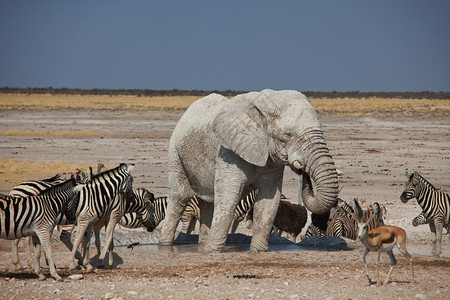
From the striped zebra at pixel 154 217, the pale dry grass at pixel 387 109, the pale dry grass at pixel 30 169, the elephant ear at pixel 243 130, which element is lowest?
the pale dry grass at pixel 30 169

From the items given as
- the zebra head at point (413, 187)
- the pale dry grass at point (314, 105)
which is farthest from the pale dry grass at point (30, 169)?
the pale dry grass at point (314, 105)

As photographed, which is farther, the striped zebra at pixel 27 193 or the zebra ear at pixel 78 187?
the striped zebra at pixel 27 193

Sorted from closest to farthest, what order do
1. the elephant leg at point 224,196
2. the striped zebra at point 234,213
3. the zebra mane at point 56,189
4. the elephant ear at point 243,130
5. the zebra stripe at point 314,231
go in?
the zebra mane at point 56,189 → the elephant ear at point 243,130 → the elephant leg at point 224,196 → the striped zebra at point 234,213 → the zebra stripe at point 314,231

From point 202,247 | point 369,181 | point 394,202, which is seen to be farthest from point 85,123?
point 202,247

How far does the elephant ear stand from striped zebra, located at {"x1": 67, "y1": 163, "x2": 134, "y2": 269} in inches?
63.2

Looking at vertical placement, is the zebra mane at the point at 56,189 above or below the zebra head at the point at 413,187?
below

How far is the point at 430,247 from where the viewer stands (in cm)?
1201

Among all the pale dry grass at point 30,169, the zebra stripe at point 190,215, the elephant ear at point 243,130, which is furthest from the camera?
the pale dry grass at point 30,169

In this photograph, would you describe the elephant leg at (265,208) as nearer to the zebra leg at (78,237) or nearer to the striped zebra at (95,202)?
the striped zebra at (95,202)

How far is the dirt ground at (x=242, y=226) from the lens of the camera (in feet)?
26.3

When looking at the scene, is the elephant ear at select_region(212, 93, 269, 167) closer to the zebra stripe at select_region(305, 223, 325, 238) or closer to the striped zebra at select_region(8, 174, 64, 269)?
the striped zebra at select_region(8, 174, 64, 269)

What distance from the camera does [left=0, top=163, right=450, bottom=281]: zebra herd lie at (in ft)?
27.3

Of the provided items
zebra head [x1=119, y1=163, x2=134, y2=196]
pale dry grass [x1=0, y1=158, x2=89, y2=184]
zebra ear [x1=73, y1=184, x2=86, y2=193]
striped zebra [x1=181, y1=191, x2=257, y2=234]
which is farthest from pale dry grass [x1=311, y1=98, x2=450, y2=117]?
zebra ear [x1=73, y1=184, x2=86, y2=193]

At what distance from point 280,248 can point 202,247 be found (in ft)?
4.40
